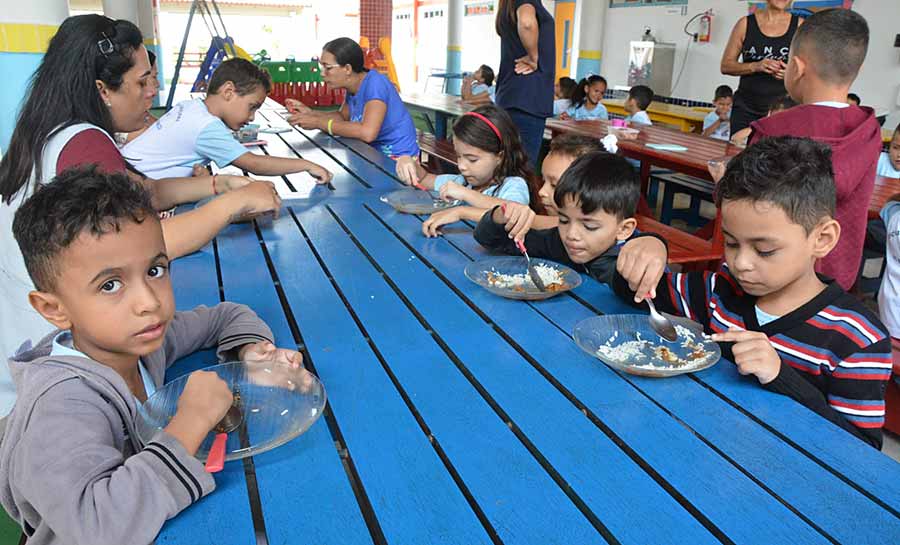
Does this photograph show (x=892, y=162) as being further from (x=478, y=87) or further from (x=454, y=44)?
(x=454, y=44)

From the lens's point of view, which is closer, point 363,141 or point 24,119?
point 24,119

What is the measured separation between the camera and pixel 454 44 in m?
13.3

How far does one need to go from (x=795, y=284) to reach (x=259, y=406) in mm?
1121

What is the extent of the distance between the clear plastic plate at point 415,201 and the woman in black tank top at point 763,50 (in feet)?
8.07

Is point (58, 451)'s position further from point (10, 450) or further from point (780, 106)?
point (780, 106)

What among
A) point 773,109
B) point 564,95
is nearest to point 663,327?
point 773,109

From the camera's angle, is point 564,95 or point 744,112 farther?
point 564,95

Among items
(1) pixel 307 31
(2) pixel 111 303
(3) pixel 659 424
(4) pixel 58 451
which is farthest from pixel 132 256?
(1) pixel 307 31

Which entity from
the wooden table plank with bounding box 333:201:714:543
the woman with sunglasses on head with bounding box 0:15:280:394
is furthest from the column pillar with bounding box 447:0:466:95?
the wooden table plank with bounding box 333:201:714:543

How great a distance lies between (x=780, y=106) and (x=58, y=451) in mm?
4158

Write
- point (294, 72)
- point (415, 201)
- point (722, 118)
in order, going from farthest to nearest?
point (294, 72) < point (722, 118) < point (415, 201)

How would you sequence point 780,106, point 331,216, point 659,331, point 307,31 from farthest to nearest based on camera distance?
point 307,31, point 780,106, point 331,216, point 659,331

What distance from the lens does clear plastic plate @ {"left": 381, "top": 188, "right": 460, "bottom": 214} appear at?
2309 millimetres

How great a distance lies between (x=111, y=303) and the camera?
97cm
